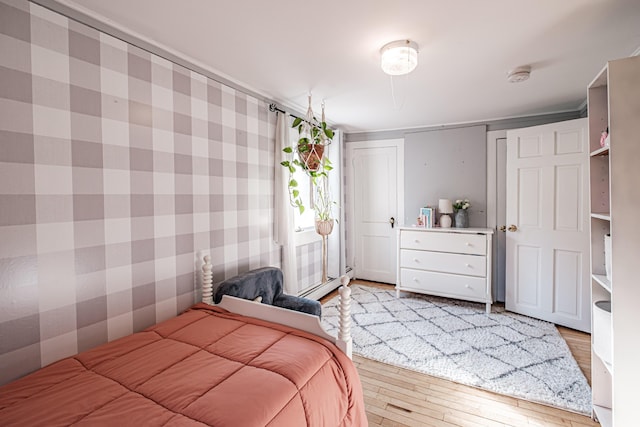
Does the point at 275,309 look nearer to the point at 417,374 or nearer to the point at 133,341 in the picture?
the point at 133,341

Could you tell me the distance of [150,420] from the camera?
1.06m

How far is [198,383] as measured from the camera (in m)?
1.26

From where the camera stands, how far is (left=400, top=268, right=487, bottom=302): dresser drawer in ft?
11.6

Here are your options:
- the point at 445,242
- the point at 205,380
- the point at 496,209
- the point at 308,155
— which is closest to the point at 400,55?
the point at 308,155

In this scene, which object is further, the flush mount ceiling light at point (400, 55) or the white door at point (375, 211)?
the white door at point (375, 211)

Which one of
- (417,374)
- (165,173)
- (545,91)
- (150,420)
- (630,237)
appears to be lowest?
(417,374)

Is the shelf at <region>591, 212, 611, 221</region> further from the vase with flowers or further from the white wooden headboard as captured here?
the vase with flowers

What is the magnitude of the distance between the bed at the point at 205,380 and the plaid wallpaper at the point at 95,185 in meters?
0.24

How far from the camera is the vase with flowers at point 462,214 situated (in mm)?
3869

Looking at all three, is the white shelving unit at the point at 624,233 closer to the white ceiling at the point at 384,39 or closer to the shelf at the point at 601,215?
the shelf at the point at 601,215

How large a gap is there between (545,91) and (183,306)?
3.77m

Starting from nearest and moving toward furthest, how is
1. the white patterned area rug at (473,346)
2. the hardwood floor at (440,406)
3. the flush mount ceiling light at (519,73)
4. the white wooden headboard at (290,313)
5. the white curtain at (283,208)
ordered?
the white wooden headboard at (290,313), the hardwood floor at (440,406), the white patterned area rug at (473,346), the flush mount ceiling light at (519,73), the white curtain at (283,208)

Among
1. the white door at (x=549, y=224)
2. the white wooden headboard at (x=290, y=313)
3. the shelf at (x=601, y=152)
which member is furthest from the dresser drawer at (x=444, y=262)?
the white wooden headboard at (x=290, y=313)

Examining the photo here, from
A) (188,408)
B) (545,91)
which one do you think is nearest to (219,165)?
(188,408)
